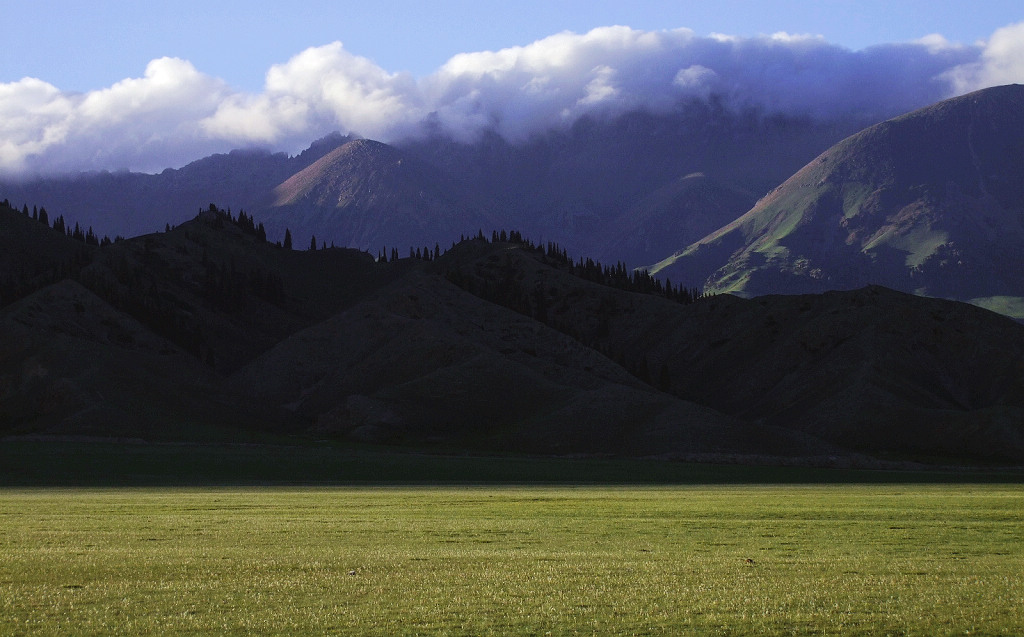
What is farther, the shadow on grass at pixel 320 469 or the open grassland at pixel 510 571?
the shadow on grass at pixel 320 469

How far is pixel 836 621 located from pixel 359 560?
1381 centimetres

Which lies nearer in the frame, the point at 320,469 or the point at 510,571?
the point at 510,571

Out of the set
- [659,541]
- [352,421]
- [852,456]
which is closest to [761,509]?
[659,541]

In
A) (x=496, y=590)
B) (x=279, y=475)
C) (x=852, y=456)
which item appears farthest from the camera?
(x=852, y=456)

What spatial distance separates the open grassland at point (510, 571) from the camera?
918 inches

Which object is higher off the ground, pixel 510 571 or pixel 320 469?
pixel 320 469

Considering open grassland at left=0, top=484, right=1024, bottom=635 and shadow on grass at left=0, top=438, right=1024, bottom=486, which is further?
shadow on grass at left=0, top=438, right=1024, bottom=486

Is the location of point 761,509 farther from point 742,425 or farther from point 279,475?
point 742,425

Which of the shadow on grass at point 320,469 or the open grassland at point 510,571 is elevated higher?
the shadow on grass at point 320,469

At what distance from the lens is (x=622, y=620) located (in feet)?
76.6

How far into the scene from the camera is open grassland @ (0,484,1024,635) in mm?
23328

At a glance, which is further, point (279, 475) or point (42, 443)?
point (42, 443)

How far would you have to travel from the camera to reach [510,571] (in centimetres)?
3006

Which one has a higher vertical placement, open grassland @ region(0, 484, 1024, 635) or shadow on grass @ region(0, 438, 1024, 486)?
shadow on grass @ region(0, 438, 1024, 486)
